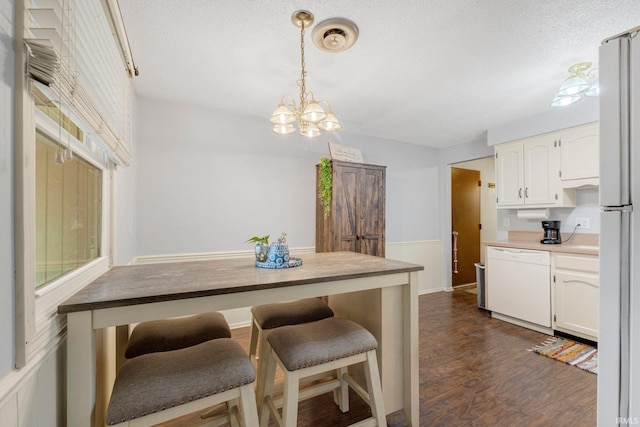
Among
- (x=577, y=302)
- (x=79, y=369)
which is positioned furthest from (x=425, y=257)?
(x=79, y=369)

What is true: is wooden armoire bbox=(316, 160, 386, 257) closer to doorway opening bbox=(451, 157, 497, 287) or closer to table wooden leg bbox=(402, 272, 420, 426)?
table wooden leg bbox=(402, 272, 420, 426)

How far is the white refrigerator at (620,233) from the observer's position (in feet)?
2.87

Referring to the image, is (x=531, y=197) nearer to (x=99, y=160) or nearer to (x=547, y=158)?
(x=547, y=158)

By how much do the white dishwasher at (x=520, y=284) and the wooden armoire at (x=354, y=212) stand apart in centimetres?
139

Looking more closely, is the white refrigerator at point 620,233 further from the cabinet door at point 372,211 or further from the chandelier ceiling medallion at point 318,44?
the cabinet door at point 372,211

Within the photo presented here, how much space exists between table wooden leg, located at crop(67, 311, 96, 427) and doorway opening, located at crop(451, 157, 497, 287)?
195 inches

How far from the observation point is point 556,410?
5.59ft

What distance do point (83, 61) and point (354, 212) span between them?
2.70m

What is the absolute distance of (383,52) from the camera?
1940mm

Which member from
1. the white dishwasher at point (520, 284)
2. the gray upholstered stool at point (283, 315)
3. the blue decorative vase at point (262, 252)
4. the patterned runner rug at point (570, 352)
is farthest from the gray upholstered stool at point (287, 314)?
the white dishwasher at point (520, 284)

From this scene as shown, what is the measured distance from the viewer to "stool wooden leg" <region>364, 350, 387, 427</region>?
52.7 inches

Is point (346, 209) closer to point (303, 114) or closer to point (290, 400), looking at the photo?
point (303, 114)

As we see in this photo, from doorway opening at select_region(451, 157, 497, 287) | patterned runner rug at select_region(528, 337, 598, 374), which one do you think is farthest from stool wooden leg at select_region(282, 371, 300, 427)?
doorway opening at select_region(451, 157, 497, 287)

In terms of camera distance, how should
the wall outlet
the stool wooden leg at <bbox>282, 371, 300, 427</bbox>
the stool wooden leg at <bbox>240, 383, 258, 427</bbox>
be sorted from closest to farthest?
the stool wooden leg at <bbox>240, 383, 258, 427</bbox> < the stool wooden leg at <bbox>282, 371, 300, 427</bbox> < the wall outlet
